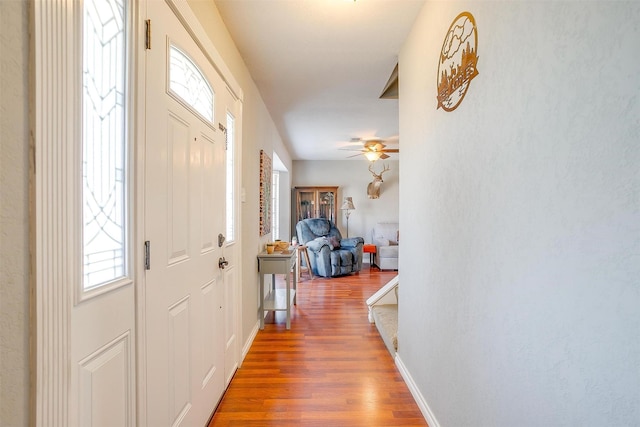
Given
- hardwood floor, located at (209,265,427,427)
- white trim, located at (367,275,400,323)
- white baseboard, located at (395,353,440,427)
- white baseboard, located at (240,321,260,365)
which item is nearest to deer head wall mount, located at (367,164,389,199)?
white trim, located at (367,275,400,323)

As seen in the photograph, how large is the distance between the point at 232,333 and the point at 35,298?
1679 mm

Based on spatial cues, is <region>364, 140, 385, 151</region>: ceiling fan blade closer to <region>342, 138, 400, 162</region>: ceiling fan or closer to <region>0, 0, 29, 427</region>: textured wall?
<region>342, 138, 400, 162</region>: ceiling fan

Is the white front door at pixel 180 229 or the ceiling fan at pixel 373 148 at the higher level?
the ceiling fan at pixel 373 148

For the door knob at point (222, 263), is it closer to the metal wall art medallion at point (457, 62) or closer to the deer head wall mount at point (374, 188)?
the metal wall art medallion at point (457, 62)

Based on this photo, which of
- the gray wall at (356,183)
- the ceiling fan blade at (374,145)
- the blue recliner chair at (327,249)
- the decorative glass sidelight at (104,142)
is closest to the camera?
the decorative glass sidelight at (104,142)

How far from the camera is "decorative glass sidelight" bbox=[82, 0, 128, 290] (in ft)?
2.77

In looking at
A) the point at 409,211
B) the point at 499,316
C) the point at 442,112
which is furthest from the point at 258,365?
the point at 442,112

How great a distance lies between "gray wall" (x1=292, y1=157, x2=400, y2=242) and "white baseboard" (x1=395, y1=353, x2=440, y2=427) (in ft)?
16.7

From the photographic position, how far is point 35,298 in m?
0.65

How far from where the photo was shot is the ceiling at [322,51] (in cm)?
186

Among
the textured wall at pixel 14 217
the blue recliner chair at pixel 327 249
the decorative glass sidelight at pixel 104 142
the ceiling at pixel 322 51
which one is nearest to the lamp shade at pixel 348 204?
the blue recliner chair at pixel 327 249

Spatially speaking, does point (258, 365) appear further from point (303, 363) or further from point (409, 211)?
point (409, 211)

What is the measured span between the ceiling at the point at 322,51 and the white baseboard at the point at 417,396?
239 centimetres

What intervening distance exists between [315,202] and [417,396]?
18.1 ft
